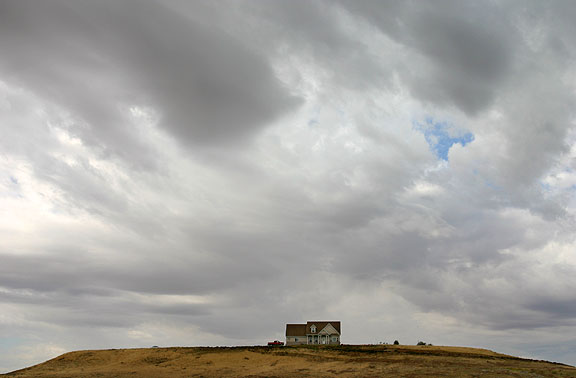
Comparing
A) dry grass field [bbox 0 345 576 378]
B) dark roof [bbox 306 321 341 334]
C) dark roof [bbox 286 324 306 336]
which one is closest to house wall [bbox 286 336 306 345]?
dark roof [bbox 286 324 306 336]

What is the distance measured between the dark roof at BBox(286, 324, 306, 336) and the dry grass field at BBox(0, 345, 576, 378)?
31.2 meters

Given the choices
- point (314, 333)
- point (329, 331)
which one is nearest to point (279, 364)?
point (314, 333)

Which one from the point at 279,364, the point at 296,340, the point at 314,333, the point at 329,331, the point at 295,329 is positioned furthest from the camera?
the point at 295,329

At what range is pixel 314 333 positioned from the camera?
86.1 metres

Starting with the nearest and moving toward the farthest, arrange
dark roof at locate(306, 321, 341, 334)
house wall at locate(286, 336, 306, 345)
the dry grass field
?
the dry grass field
house wall at locate(286, 336, 306, 345)
dark roof at locate(306, 321, 341, 334)

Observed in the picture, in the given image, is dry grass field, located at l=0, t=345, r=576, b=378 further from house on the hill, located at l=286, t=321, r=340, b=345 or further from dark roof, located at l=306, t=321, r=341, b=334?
dark roof, located at l=306, t=321, r=341, b=334

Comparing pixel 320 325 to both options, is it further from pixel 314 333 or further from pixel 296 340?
pixel 296 340

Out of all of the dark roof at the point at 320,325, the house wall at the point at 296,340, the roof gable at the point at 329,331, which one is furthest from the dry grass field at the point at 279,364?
the dark roof at the point at 320,325

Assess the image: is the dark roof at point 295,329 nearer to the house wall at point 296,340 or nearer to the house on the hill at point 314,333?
the house on the hill at point 314,333

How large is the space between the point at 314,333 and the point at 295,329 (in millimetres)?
4215

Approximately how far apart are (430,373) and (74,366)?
40823mm

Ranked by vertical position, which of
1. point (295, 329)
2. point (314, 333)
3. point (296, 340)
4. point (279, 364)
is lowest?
point (279, 364)

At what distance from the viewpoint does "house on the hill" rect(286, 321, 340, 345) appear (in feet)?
281

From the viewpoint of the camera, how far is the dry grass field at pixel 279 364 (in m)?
38.5
